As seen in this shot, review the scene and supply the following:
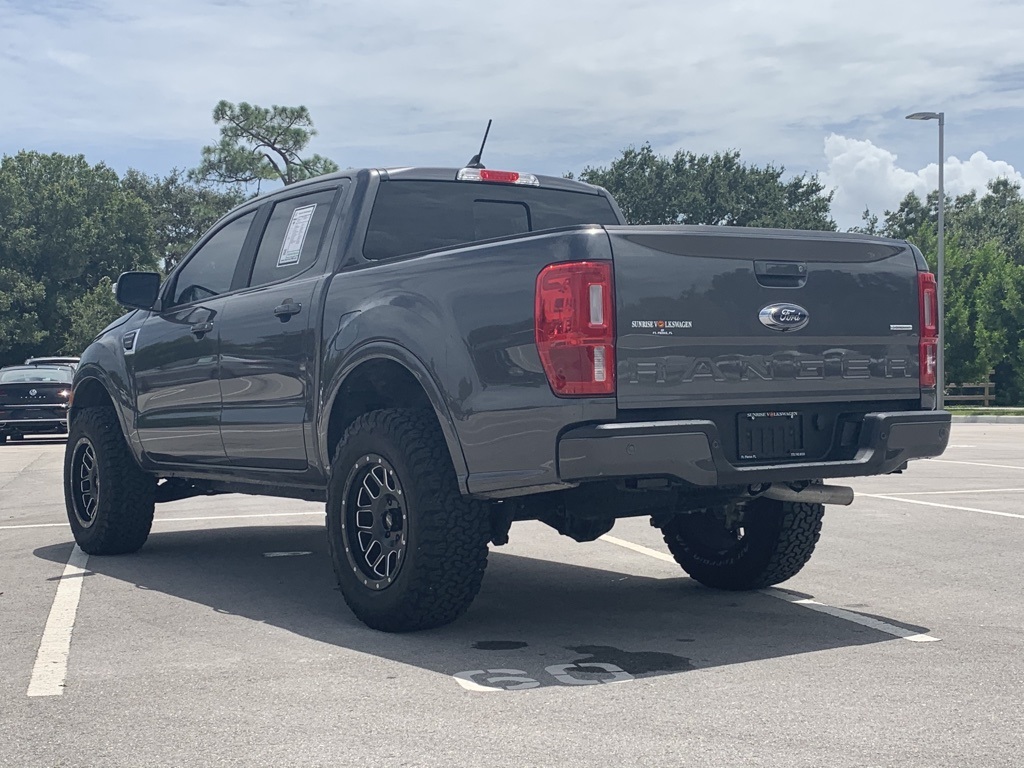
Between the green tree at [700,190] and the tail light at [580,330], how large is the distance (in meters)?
63.8

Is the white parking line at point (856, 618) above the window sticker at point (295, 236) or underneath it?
underneath

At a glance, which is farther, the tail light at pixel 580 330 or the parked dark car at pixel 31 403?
the parked dark car at pixel 31 403

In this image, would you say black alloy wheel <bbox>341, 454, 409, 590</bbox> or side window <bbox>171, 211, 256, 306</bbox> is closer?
black alloy wheel <bbox>341, 454, 409, 590</bbox>

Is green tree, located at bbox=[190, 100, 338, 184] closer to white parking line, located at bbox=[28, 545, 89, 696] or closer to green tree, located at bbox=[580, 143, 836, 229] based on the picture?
green tree, located at bbox=[580, 143, 836, 229]

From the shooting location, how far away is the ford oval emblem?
226 inches

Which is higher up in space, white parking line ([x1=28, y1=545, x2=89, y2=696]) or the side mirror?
the side mirror

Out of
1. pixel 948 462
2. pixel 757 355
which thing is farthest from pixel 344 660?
pixel 948 462

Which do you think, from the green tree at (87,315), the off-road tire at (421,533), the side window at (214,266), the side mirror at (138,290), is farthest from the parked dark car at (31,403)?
the green tree at (87,315)

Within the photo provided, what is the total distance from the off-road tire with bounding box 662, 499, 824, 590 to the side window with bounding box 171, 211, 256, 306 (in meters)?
2.89

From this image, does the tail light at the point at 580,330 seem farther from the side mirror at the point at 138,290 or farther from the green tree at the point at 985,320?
the green tree at the point at 985,320

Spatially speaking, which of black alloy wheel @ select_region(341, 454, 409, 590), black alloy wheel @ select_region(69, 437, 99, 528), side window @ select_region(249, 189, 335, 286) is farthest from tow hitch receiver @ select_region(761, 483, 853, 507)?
black alloy wheel @ select_region(69, 437, 99, 528)

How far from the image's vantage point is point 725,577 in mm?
7223

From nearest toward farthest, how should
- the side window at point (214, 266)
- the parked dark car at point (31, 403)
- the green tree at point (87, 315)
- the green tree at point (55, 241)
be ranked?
the side window at point (214, 266) < the parked dark car at point (31, 403) < the green tree at point (87, 315) < the green tree at point (55, 241)

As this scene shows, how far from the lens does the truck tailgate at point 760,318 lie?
5398mm
